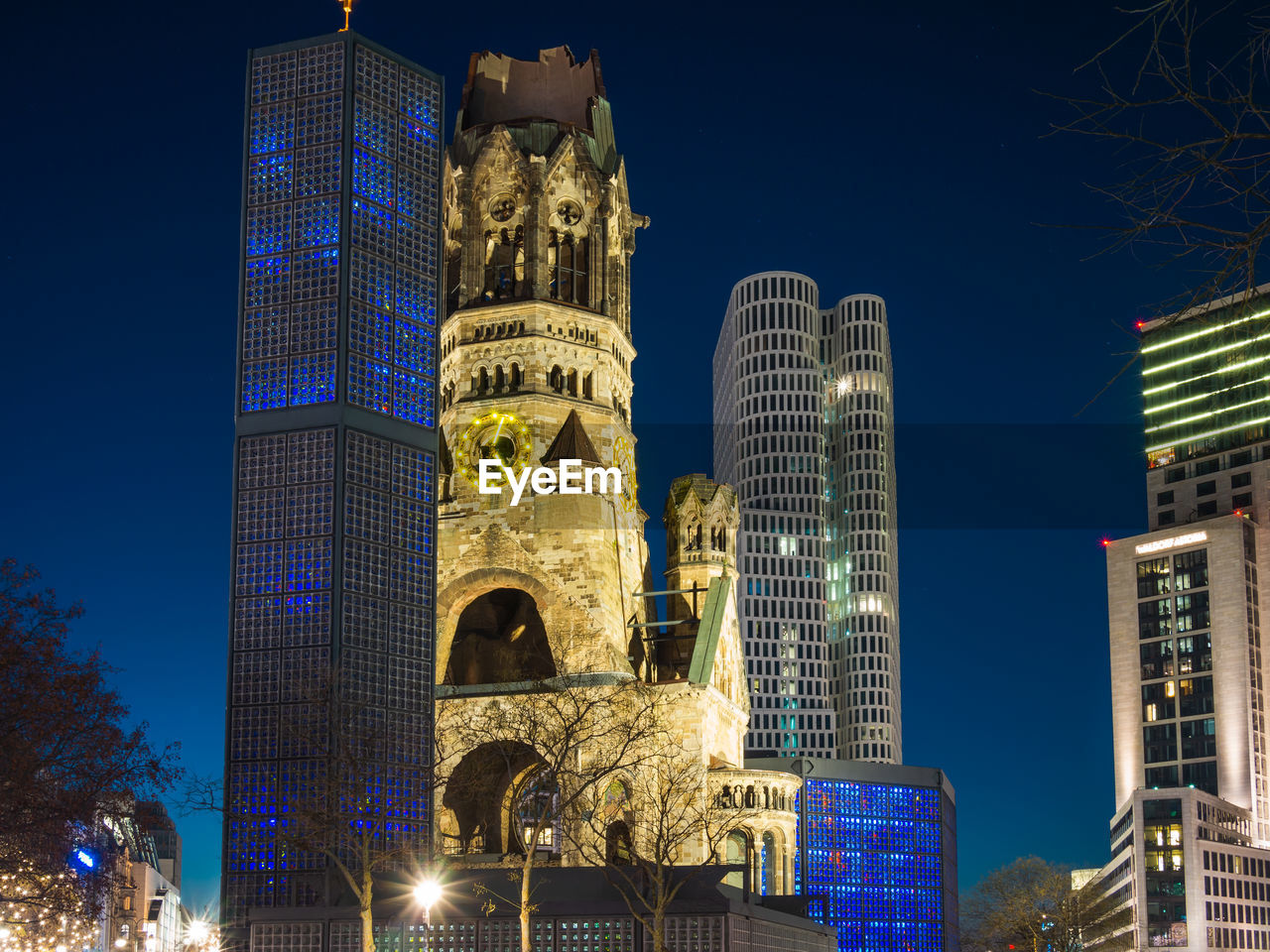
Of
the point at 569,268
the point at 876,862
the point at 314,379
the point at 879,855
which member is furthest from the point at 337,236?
the point at 876,862

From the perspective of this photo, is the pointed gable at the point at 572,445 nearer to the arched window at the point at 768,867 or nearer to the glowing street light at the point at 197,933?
the arched window at the point at 768,867

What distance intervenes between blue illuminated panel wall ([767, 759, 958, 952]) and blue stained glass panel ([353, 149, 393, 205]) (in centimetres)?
9248

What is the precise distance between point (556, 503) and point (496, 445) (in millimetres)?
4978

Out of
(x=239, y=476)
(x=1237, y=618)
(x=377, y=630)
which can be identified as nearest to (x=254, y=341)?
(x=239, y=476)

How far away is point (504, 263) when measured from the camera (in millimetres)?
91000

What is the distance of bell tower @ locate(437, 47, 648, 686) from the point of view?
83812 mm

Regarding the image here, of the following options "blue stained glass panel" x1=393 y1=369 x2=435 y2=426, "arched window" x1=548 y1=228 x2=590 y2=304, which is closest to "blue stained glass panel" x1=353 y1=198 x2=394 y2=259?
"blue stained glass panel" x1=393 y1=369 x2=435 y2=426

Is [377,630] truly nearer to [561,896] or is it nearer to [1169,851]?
[561,896]

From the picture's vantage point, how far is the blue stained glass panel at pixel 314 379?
6694 centimetres

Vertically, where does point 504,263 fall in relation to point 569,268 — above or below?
above

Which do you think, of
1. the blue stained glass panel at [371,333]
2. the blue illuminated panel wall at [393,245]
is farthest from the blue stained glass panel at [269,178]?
the blue stained glass panel at [371,333]

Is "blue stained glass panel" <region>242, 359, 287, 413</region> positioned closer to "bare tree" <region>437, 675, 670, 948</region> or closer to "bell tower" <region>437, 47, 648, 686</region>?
"bare tree" <region>437, 675, 670, 948</region>

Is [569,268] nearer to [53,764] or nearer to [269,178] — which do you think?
[269,178]

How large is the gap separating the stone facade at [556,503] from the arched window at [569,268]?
0.10 meters
